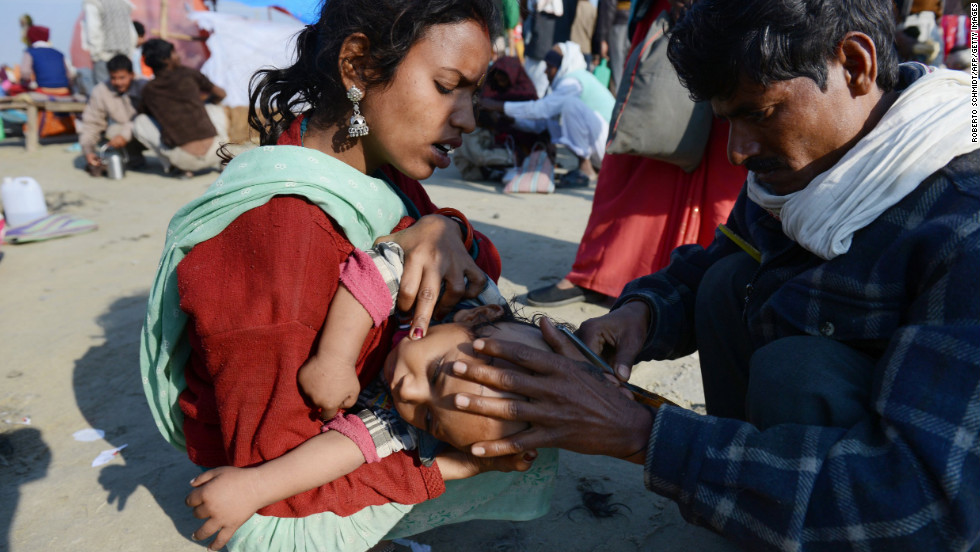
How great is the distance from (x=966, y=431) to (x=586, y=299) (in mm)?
2974

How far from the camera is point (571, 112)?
7.99 m

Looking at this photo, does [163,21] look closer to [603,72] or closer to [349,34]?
[603,72]

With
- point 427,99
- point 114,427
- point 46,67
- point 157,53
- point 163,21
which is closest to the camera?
point 427,99

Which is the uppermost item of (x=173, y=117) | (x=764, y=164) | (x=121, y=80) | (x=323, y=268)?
(x=764, y=164)

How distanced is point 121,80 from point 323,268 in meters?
8.70

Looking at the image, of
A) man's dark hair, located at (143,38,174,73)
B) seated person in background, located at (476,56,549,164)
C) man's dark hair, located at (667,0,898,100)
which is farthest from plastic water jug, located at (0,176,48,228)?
man's dark hair, located at (667,0,898,100)

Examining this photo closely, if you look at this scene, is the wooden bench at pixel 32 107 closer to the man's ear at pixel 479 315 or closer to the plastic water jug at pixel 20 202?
the plastic water jug at pixel 20 202

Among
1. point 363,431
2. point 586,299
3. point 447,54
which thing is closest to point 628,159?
point 586,299

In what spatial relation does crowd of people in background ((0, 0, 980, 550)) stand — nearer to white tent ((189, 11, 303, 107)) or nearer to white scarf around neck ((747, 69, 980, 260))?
white scarf around neck ((747, 69, 980, 260))

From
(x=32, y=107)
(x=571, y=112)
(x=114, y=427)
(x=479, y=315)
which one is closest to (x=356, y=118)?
(x=479, y=315)

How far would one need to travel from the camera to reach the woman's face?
1.92 metres

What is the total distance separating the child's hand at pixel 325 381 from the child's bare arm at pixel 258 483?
0.34 feet

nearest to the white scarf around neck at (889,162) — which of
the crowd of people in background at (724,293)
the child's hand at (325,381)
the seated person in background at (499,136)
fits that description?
the crowd of people in background at (724,293)

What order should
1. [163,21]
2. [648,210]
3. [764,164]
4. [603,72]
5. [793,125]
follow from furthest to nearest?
[163,21], [603,72], [648,210], [764,164], [793,125]
